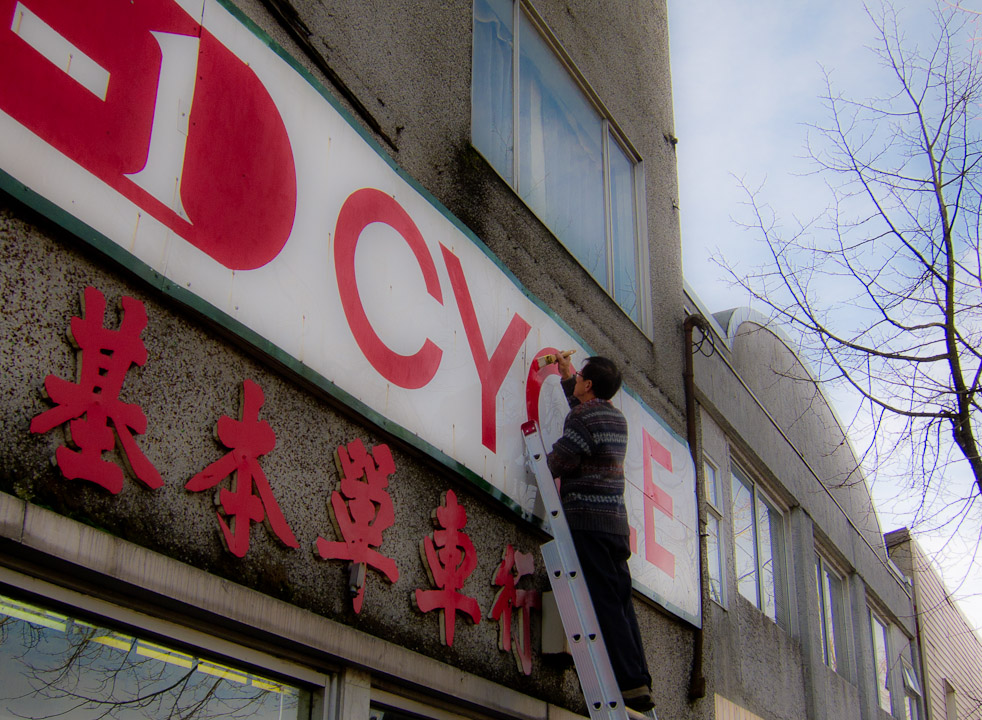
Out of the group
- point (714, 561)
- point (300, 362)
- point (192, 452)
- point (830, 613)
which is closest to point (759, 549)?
point (714, 561)

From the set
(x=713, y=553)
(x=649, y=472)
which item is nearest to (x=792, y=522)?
(x=713, y=553)

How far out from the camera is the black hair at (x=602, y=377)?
6.11m

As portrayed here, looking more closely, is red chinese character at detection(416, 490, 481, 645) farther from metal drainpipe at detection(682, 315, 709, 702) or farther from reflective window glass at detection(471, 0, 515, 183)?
metal drainpipe at detection(682, 315, 709, 702)

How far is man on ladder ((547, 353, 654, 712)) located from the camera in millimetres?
5457

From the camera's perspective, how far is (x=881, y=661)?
47.7 ft

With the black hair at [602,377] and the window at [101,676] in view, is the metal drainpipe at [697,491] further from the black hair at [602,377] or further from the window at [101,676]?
the window at [101,676]

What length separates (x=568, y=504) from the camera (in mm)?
5797

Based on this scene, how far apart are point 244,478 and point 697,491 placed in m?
5.37

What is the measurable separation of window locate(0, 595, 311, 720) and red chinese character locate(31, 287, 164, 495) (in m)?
0.48

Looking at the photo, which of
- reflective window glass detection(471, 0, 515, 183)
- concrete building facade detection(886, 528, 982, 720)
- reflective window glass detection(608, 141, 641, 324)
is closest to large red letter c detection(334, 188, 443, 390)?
reflective window glass detection(471, 0, 515, 183)

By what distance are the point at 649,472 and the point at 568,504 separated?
204cm

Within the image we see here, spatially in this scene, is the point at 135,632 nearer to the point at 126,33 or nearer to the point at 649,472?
the point at 126,33

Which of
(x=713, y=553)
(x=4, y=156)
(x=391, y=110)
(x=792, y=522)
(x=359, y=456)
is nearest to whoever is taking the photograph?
(x=4, y=156)

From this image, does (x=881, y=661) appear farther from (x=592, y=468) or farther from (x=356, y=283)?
(x=356, y=283)
